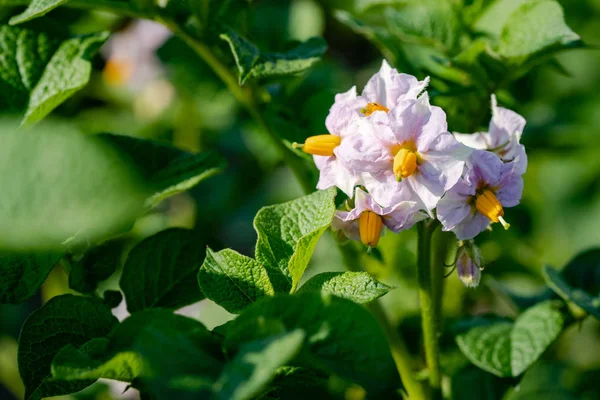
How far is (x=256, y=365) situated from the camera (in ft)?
1.75

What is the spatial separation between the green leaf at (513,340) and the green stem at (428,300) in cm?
4

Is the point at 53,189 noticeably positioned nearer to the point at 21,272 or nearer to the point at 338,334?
the point at 21,272

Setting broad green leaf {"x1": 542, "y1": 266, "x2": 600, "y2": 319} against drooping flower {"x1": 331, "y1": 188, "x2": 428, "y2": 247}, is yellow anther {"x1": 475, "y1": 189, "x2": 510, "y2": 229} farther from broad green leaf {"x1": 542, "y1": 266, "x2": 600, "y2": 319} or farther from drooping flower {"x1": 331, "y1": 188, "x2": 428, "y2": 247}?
broad green leaf {"x1": 542, "y1": 266, "x2": 600, "y2": 319}

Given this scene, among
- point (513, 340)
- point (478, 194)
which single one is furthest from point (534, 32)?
point (513, 340)

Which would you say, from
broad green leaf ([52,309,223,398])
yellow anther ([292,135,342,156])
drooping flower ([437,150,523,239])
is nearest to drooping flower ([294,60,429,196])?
yellow anther ([292,135,342,156])

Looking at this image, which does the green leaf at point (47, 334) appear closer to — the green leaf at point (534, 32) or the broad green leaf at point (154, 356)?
the broad green leaf at point (154, 356)

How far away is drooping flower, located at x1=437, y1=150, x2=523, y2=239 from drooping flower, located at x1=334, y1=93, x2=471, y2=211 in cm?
3

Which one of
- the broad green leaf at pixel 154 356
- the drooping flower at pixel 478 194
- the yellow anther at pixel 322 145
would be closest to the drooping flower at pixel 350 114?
the yellow anther at pixel 322 145

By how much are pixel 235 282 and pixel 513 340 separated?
0.38m

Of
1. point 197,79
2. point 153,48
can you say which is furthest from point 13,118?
point 153,48

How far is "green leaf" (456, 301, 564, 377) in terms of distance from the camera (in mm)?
848

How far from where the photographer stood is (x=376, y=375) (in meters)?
0.60

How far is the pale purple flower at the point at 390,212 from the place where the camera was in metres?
0.75

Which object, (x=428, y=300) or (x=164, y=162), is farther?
(x=164, y=162)
